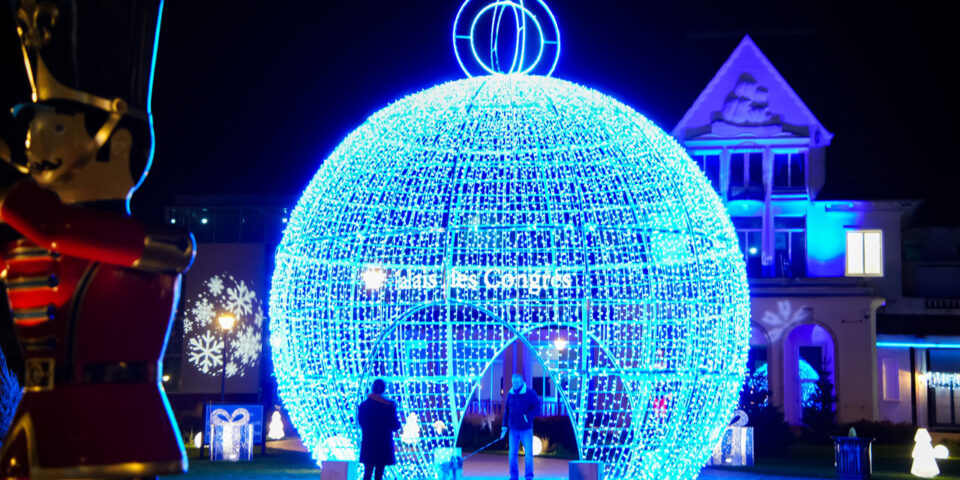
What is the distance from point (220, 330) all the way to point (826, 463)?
17.0 metres

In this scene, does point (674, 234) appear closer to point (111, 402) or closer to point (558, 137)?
point (558, 137)

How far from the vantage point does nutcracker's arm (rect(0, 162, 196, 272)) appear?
505cm

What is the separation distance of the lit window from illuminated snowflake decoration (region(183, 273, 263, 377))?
15770 millimetres

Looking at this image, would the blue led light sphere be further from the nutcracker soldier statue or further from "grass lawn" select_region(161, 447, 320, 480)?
the nutcracker soldier statue

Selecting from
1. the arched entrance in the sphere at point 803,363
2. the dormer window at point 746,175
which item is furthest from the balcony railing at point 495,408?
the dormer window at point 746,175

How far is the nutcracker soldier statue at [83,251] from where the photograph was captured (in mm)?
5117

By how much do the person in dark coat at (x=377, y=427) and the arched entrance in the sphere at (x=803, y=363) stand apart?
64.5ft

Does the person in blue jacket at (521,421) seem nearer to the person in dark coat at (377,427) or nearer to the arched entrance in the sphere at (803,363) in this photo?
the person in dark coat at (377,427)

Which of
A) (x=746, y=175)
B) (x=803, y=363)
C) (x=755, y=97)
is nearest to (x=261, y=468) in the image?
(x=746, y=175)

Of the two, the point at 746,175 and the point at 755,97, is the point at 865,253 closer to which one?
the point at 746,175

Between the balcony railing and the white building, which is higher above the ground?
the white building

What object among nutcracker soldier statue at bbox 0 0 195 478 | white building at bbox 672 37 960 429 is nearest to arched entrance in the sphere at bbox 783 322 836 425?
white building at bbox 672 37 960 429

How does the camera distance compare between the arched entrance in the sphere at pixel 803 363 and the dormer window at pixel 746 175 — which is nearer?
the arched entrance in the sphere at pixel 803 363

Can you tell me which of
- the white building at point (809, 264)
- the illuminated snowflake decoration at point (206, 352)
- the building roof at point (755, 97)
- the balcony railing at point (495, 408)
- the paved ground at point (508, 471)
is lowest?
the paved ground at point (508, 471)
